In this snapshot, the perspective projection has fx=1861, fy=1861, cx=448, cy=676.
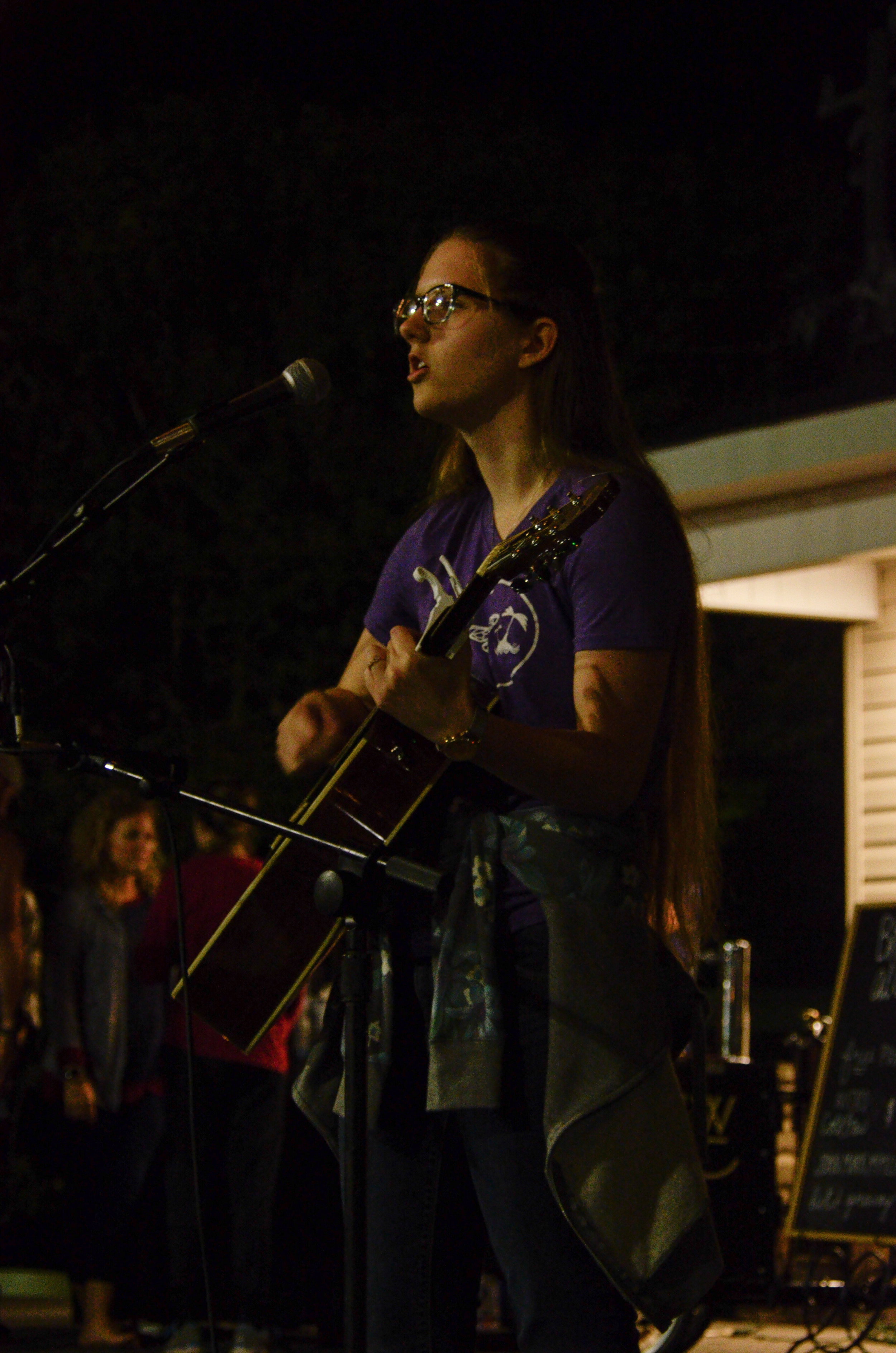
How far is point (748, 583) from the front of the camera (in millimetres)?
8570

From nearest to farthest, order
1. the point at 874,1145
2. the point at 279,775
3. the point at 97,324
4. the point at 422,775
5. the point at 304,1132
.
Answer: the point at 422,775 → the point at 874,1145 → the point at 304,1132 → the point at 279,775 → the point at 97,324

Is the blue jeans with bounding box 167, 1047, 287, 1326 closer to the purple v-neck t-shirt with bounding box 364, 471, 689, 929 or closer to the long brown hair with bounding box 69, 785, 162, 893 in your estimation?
the long brown hair with bounding box 69, 785, 162, 893

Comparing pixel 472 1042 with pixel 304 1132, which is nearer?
pixel 472 1042

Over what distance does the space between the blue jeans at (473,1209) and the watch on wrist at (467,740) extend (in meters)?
0.26

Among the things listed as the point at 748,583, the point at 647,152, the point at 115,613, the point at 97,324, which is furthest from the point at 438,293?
the point at 647,152

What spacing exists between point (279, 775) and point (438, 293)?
17.7 metres

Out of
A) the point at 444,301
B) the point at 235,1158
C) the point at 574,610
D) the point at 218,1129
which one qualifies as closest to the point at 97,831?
the point at 218,1129

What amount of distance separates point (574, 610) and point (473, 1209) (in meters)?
0.79

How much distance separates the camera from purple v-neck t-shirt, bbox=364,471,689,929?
238cm

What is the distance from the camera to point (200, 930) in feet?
21.4

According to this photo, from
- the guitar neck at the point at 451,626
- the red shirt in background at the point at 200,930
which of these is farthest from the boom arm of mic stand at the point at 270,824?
the red shirt in background at the point at 200,930

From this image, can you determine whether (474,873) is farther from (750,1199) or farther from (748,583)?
(748,583)

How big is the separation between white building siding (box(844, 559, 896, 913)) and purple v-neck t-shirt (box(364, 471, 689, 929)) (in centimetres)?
649

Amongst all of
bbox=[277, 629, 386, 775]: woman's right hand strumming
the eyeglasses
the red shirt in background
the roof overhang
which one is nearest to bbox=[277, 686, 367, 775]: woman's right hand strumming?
bbox=[277, 629, 386, 775]: woman's right hand strumming
